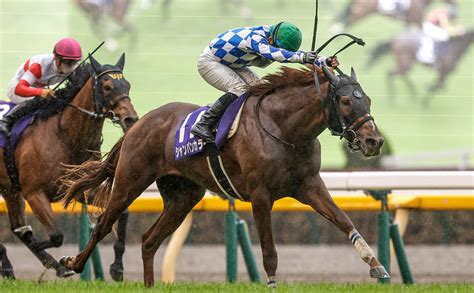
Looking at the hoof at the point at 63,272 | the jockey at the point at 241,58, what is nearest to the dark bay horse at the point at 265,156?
the jockey at the point at 241,58

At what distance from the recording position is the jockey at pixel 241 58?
643 centimetres

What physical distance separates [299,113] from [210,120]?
47 cm

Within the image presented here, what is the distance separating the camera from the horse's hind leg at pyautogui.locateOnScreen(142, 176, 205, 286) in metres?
7.03

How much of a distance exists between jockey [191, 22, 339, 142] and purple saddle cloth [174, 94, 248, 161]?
0.05 metres

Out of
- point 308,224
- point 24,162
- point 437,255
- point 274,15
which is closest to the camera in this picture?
point 24,162

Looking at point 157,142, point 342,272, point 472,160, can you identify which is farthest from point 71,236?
point 157,142

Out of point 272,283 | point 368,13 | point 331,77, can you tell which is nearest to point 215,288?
point 272,283

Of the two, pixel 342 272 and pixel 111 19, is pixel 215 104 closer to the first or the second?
pixel 342 272

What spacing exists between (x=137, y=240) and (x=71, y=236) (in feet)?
2.27

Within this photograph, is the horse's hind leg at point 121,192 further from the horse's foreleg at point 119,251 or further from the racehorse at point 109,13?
the racehorse at point 109,13

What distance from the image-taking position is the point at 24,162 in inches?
306

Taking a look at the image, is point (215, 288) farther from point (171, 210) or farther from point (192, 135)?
point (192, 135)

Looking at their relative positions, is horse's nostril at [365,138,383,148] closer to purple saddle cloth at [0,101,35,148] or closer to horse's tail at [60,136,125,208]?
horse's tail at [60,136,125,208]

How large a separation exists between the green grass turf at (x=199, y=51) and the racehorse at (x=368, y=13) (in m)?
0.07
